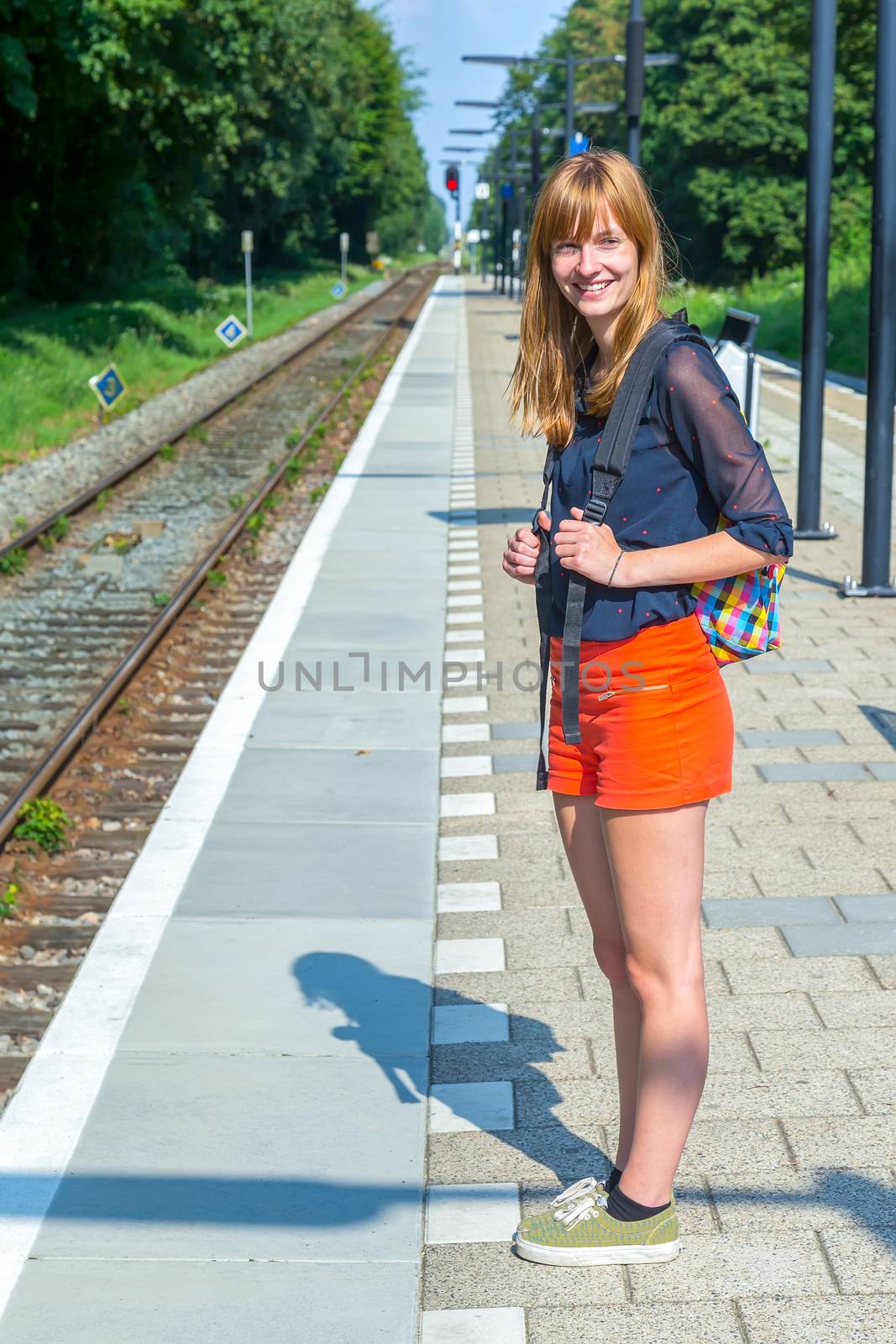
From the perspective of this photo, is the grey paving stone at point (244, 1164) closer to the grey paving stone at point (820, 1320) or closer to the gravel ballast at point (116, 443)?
the grey paving stone at point (820, 1320)

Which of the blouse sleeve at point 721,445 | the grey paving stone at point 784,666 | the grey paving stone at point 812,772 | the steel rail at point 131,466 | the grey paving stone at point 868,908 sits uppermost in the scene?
the blouse sleeve at point 721,445

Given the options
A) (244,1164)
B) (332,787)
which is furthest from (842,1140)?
(332,787)

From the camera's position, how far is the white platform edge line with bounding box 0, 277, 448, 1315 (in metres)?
3.73

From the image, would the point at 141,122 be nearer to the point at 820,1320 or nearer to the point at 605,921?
the point at 605,921

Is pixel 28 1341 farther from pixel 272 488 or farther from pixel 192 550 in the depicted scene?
pixel 272 488

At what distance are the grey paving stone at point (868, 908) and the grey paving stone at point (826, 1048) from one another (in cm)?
81

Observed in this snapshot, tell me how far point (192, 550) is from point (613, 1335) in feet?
36.0

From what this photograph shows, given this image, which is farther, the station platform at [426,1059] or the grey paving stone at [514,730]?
the grey paving stone at [514,730]

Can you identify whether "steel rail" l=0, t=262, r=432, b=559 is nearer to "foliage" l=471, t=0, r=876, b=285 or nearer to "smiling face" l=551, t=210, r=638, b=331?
"smiling face" l=551, t=210, r=638, b=331

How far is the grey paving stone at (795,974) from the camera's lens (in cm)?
475

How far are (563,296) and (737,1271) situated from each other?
1907 millimetres

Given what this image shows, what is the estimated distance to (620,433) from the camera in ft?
9.69

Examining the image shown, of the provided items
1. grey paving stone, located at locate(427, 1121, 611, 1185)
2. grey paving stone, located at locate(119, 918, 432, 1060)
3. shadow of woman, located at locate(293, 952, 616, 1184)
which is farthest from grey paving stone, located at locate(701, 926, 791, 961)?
grey paving stone, located at locate(427, 1121, 611, 1185)

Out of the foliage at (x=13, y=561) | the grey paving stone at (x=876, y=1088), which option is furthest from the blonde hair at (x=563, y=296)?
the foliage at (x=13, y=561)
